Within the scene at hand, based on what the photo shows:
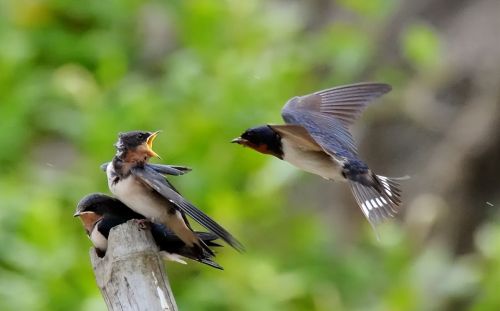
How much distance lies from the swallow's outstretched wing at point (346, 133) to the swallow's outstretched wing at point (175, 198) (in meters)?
0.25

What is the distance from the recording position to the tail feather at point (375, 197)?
2.25 metres

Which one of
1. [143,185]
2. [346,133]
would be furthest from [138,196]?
[346,133]

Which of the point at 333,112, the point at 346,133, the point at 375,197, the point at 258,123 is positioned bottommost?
the point at 375,197

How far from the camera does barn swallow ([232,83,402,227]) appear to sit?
2.25 m

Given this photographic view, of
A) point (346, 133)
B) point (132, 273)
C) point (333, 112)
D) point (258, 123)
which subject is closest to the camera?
point (132, 273)

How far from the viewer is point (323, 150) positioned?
2.24 m

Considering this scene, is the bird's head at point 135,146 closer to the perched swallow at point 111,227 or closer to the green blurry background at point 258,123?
the perched swallow at point 111,227

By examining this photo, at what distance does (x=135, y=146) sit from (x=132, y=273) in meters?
0.24

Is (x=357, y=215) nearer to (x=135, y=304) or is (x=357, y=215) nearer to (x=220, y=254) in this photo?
(x=220, y=254)

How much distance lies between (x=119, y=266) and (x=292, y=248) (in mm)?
2699

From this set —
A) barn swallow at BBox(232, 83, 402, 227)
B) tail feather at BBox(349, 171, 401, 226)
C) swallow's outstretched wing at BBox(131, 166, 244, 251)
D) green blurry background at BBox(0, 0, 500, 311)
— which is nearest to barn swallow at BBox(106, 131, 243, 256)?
swallow's outstretched wing at BBox(131, 166, 244, 251)

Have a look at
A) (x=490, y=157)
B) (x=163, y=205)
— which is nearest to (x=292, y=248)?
(x=490, y=157)

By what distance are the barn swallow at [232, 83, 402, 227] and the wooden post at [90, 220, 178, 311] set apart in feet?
1.03

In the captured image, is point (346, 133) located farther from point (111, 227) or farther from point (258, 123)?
point (258, 123)
